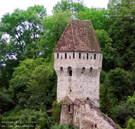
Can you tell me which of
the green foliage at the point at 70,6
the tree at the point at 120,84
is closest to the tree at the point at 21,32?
the green foliage at the point at 70,6

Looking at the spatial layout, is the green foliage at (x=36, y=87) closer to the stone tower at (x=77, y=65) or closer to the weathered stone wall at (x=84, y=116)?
the stone tower at (x=77, y=65)

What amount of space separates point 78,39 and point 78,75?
3.35 m

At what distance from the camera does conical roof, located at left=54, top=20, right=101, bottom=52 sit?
25906 millimetres

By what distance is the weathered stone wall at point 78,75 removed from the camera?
25.8 m

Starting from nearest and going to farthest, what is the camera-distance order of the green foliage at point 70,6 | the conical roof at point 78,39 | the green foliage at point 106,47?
the conical roof at point 78,39
the green foliage at point 106,47
the green foliage at point 70,6

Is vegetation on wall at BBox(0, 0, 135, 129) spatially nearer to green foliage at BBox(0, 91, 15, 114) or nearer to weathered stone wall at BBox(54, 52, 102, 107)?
green foliage at BBox(0, 91, 15, 114)

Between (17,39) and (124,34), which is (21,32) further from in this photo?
(124,34)

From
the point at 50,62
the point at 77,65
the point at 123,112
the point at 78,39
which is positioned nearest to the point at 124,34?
the point at 50,62

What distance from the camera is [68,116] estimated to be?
25500 mm

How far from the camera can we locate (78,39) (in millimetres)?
26469

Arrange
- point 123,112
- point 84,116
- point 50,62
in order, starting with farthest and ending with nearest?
point 50,62
point 123,112
point 84,116

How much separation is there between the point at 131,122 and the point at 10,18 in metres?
31.1

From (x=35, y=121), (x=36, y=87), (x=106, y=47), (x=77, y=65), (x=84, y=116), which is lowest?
(x=35, y=121)

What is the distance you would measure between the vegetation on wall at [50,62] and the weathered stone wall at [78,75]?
5.75 ft
